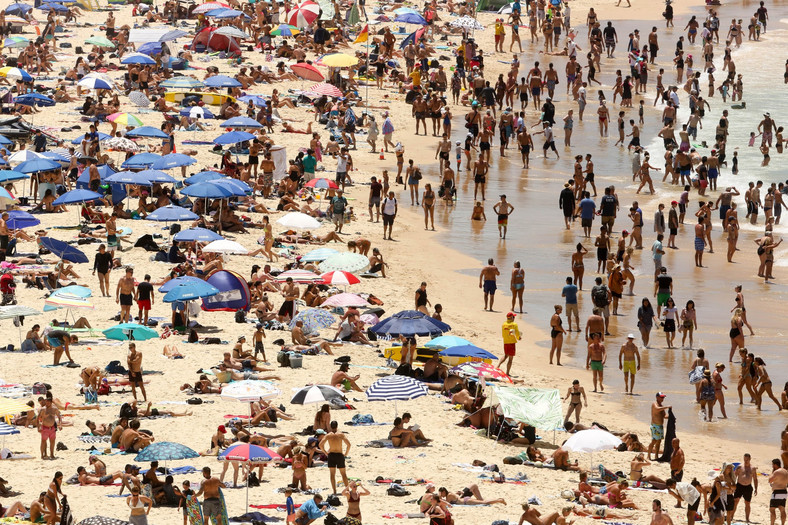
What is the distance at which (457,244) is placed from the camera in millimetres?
28281

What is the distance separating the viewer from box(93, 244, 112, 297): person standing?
22953mm

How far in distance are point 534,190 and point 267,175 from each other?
6.87 metres

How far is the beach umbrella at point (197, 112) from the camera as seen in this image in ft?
113

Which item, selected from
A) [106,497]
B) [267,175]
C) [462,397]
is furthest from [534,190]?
[106,497]

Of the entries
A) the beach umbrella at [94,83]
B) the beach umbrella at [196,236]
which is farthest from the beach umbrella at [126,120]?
the beach umbrella at [196,236]

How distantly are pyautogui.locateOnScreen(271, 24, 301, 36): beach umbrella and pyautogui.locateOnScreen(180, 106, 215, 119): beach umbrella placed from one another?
9711 mm

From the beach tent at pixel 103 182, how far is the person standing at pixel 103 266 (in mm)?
4441

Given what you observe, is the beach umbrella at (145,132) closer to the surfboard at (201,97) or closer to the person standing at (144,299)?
the surfboard at (201,97)

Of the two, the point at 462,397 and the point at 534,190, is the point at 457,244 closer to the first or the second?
the point at 534,190

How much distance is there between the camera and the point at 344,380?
63.9 ft

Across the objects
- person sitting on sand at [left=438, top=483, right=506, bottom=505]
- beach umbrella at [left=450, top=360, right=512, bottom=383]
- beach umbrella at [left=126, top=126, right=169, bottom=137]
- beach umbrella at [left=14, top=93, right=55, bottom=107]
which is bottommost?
person sitting on sand at [left=438, top=483, right=506, bottom=505]

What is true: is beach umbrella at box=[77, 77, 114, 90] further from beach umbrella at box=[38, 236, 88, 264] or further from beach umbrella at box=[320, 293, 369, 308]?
beach umbrella at box=[320, 293, 369, 308]

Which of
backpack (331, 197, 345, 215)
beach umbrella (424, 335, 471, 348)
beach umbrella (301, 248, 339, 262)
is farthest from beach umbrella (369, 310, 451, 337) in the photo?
backpack (331, 197, 345, 215)

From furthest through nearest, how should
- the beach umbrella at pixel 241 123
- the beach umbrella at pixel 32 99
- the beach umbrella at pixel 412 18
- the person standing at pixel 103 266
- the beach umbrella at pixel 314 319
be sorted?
the beach umbrella at pixel 412 18
the beach umbrella at pixel 32 99
the beach umbrella at pixel 241 123
the person standing at pixel 103 266
the beach umbrella at pixel 314 319
